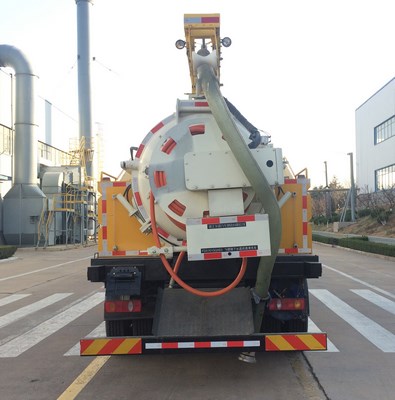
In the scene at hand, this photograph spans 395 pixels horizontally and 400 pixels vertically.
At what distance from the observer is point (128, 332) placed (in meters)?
5.59

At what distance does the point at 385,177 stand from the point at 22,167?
113 feet

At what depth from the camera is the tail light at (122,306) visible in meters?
5.16

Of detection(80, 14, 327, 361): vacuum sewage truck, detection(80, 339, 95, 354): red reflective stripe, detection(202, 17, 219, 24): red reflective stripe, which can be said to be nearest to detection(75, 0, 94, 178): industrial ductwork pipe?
detection(202, 17, 219, 24): red reflective stripe

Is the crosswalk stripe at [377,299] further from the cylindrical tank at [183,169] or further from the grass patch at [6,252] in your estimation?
the grass patch at [6,252]

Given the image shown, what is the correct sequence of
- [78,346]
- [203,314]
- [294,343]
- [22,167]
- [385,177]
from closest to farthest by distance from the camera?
1. [294,343]
2. [203,314]
3. [78,346]
4. [22,167]
5. [385,177]

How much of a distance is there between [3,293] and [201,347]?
8980mm

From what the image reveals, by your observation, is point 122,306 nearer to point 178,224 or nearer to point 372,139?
point 178,224

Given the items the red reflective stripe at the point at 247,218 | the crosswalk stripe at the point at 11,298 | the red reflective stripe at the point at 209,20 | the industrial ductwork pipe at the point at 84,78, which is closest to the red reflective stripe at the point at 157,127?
the red reflective stripe at the point at 247,218

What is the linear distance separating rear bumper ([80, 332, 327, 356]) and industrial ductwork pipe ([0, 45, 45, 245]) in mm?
26436

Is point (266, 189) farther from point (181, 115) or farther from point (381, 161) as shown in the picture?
point (381, 161)

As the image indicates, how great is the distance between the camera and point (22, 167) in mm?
28938

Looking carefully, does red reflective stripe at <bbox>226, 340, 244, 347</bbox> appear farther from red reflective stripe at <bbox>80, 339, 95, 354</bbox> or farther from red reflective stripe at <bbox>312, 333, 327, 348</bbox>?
red reflective stripe at <bbox>80, 339, 95, 354</bbox>

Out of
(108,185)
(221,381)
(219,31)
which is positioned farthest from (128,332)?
(219,31)

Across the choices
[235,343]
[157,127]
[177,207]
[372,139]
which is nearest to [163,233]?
[177,207]
